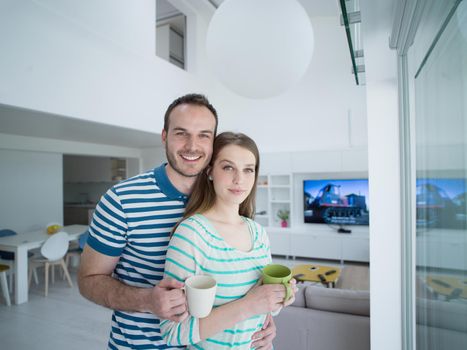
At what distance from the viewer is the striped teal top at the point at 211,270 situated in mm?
834

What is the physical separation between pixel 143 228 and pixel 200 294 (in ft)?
1.38

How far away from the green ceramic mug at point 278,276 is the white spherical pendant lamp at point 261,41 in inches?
45.1

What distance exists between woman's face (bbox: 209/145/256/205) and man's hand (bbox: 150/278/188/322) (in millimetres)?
340

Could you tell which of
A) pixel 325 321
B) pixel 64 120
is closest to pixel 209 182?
pixel 325 321

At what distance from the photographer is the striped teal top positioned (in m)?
0.83

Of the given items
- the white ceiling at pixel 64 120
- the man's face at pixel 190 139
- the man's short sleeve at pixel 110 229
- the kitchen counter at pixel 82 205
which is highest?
the white ceiling at pixel 64 120

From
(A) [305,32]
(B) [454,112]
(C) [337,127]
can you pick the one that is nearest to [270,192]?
(C) [337,127]

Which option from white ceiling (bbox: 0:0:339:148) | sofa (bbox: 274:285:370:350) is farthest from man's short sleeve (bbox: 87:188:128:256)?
white ceiling (bbox: 0:0:339:148)

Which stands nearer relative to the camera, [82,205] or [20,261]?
[20,261]

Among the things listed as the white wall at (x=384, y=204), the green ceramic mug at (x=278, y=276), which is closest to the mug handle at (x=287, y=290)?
the green ceramic mug at (x=278, y=276)

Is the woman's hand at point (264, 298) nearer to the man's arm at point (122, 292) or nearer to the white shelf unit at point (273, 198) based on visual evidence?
the man's arm at point (122, 292)

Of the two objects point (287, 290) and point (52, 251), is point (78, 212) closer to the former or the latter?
point (52, 251)

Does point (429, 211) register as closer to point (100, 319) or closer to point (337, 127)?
point (100, 319)

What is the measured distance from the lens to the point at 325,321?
2184 millimetres
